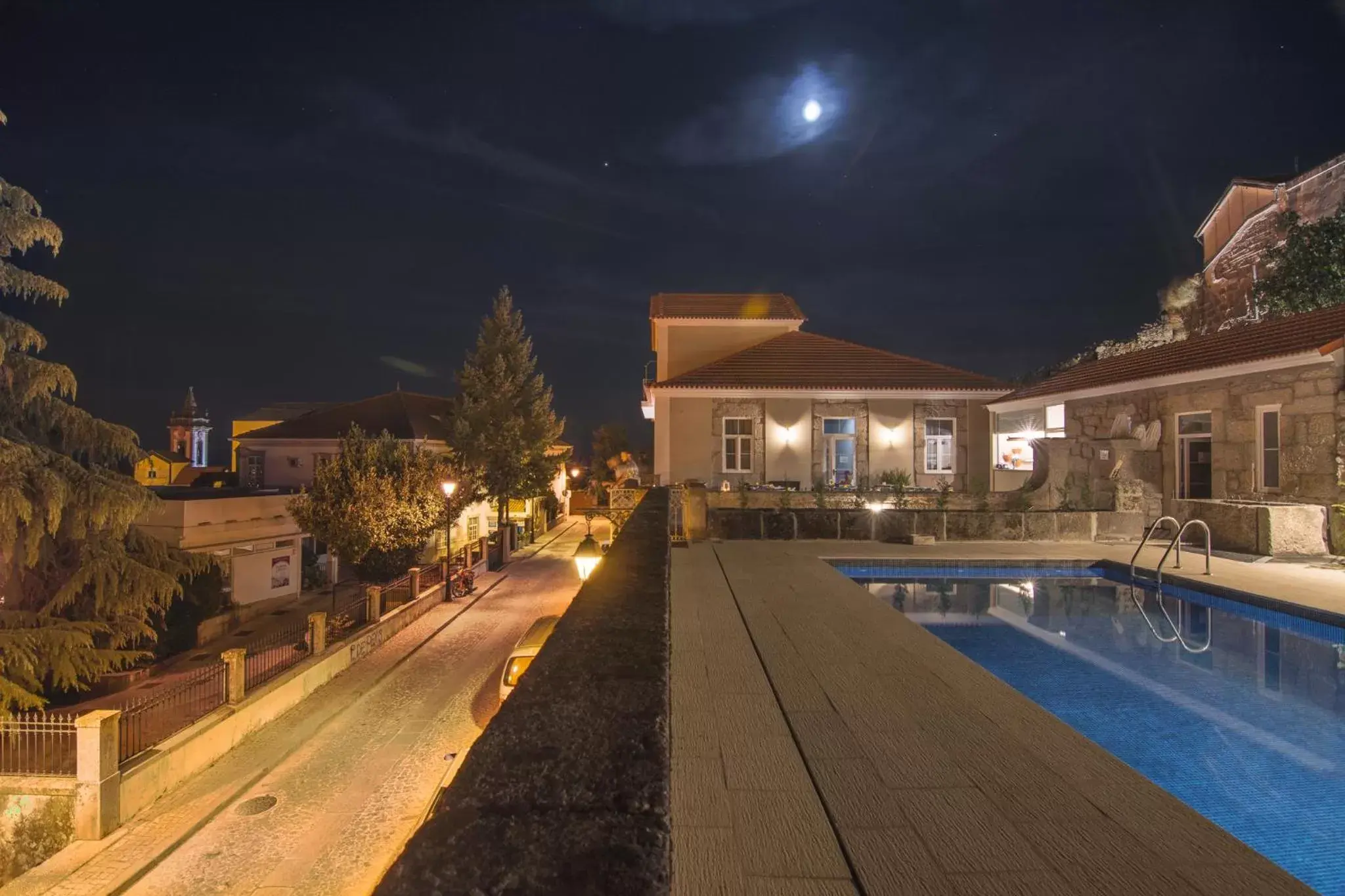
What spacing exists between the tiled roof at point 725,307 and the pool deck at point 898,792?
70.3ft

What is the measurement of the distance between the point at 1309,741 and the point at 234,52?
165 feet

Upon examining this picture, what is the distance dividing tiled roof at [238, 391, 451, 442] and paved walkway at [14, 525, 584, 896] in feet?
65.8

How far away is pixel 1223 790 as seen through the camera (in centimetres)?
397

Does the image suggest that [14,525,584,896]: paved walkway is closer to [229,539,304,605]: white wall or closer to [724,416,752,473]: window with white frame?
[229,539,304,605]: white wall

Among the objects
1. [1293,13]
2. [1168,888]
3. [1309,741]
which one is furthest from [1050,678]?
[1293,13]

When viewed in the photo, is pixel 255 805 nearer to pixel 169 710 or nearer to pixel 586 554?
pixel 169 710

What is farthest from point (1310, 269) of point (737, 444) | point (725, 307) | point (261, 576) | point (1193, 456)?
point (261, 576)

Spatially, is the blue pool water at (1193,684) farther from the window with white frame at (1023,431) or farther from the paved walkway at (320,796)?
the window with white frame at (1023,431)

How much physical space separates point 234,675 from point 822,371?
18847 mm

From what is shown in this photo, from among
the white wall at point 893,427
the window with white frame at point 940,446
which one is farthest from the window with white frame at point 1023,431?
the white wall at point 893,427

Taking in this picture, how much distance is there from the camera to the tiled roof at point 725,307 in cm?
2556

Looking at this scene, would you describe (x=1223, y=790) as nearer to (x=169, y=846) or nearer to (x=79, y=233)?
(x=169, y=846)

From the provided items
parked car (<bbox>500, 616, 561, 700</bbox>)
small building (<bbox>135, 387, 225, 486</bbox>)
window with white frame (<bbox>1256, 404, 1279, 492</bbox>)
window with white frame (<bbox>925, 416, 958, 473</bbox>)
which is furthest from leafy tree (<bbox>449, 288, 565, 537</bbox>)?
small building (<bbox>135, 387, 225, 486</bbox>)

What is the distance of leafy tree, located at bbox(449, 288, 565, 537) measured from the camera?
1173 inches
